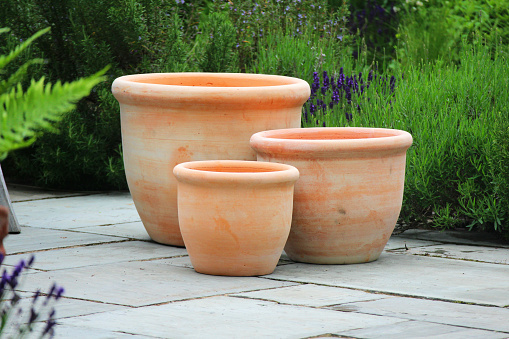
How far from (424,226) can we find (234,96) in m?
1.79

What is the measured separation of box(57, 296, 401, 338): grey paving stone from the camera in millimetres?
3402

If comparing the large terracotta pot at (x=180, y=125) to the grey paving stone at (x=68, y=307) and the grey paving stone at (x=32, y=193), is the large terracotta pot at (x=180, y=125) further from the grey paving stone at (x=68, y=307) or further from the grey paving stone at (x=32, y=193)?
the grey paving stone at (x=32, y=193)

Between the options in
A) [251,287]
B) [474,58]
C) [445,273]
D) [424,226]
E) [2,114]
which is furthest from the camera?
[474,58]

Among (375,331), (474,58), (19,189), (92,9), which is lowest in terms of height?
(19,189)

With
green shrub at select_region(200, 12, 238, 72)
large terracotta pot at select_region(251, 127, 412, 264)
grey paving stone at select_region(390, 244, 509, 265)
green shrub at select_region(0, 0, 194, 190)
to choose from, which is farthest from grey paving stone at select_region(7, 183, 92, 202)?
grey paving stone at select_region(390, 244, 509, 265)

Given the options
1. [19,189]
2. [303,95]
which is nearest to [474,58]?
[303,95]

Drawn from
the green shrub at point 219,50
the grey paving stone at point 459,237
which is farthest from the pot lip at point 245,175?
the green shrub at point 219,50

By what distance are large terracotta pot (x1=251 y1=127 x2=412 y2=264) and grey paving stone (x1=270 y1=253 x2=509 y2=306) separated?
0.12 meters

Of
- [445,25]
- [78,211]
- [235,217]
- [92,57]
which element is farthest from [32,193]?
[445,25]

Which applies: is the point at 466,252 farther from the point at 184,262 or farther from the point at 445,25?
the point at 445,25

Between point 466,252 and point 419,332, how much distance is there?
6.28 ft

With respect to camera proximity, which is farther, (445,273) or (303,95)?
(303,95)

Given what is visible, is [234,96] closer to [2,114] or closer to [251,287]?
[251,287]

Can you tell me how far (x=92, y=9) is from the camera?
23.8 feet
